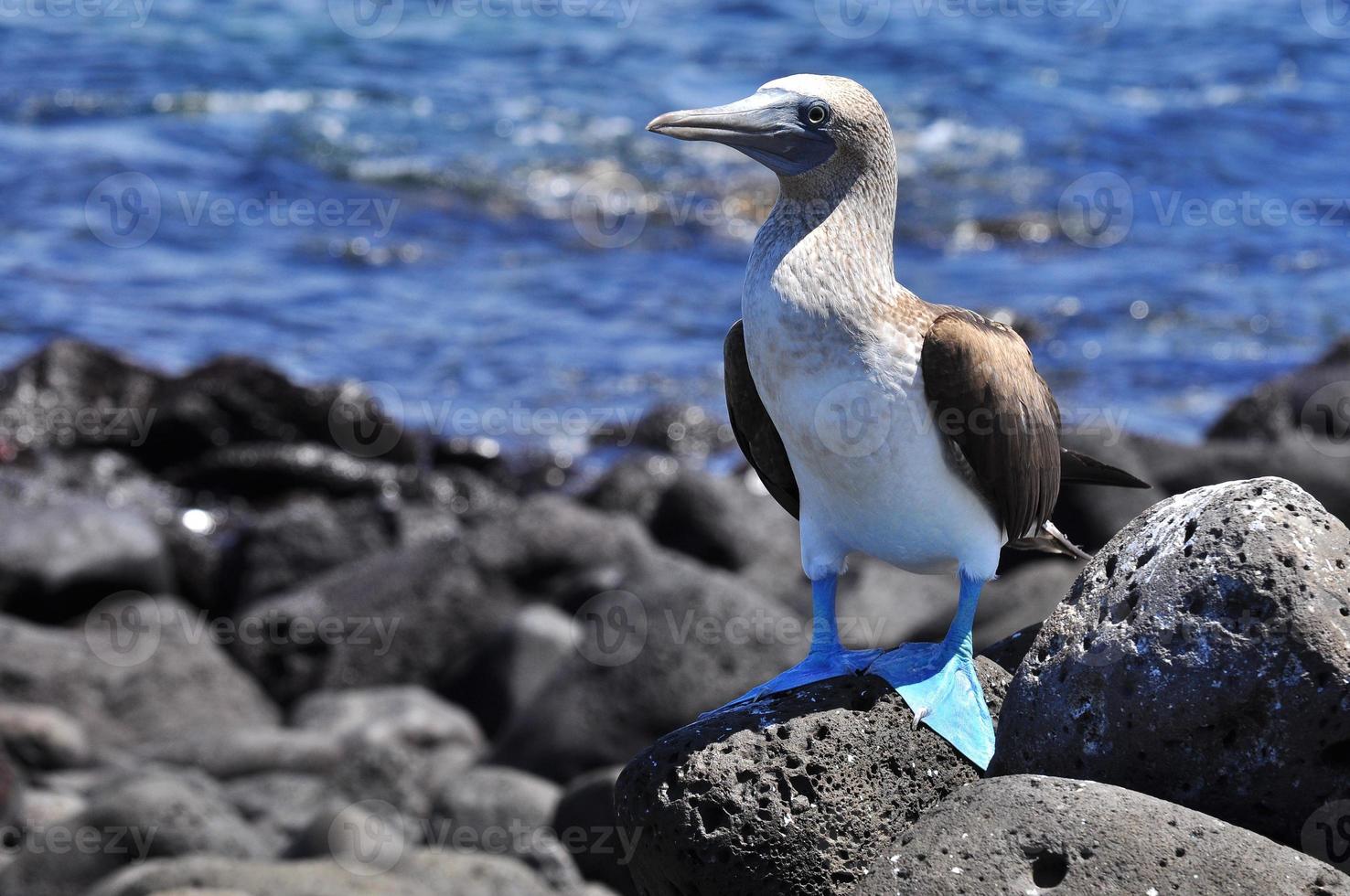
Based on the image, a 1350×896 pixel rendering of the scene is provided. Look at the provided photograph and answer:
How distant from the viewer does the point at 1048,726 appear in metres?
4.90

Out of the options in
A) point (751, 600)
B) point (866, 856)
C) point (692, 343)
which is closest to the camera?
point (866, 856)

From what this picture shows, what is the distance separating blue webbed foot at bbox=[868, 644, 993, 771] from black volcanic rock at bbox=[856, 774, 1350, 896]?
43 cm

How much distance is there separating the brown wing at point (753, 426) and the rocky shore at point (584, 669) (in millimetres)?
916

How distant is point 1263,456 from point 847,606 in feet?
12.9

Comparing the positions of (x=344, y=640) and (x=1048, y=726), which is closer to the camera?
(x=1048, y=726)

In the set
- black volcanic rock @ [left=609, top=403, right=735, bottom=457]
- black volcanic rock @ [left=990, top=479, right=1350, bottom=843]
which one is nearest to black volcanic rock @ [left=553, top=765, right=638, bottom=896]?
black volcanic rock @ [left=990, top=479, right=1350, bottom=843]

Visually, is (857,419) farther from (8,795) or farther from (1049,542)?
(8,795)

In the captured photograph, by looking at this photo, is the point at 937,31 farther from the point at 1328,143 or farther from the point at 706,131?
the point at 706,131

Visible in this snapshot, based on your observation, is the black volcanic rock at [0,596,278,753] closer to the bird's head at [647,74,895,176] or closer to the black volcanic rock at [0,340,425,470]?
the black volcanic rock at [0,340,425,470]

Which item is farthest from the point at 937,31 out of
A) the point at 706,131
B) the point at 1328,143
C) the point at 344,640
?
the point at 706,131

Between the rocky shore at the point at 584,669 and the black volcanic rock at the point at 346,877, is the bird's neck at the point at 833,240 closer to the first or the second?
the rocky shore at the point at 584,669

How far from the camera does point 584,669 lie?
36.7ft

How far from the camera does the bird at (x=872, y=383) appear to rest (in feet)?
16.6

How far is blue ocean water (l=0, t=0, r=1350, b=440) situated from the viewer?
20297mm
